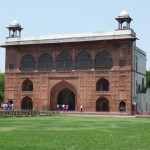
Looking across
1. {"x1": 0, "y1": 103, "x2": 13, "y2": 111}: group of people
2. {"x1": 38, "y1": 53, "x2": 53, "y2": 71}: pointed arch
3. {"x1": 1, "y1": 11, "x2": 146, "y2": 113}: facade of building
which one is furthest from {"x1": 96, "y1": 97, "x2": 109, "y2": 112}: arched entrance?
{"x1": 0, "y1": 103, "x2": 13, "y2": 111}: group of people

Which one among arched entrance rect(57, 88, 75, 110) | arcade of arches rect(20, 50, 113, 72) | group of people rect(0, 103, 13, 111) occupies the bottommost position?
group of people rect(0, 103, 13, 111)

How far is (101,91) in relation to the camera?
4538 cm

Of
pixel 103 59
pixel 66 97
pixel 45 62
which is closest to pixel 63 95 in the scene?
pixel 66 97

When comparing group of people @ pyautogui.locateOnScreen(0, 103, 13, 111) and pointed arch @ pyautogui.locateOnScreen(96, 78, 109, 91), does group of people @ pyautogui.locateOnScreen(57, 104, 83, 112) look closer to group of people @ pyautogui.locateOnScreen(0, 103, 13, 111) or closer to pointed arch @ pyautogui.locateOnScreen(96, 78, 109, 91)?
pointed arch @ pyautogui.locateOnScreen(96, 78, 109, 91)

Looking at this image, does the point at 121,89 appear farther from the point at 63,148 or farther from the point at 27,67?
the point at 63,148

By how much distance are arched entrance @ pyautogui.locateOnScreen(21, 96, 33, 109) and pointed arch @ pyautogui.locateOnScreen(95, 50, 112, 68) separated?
33.7 feet

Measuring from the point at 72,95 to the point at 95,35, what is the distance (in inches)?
342

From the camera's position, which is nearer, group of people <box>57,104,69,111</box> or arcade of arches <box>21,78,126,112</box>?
arcade of arches <box>21,78,126,112</box>

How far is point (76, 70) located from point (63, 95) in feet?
17.6

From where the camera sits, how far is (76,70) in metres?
46.7

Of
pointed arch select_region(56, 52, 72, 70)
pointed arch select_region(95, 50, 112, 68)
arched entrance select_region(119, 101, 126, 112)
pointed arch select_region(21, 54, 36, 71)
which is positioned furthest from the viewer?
pointed arch select_region(21, 54, 36, 71)

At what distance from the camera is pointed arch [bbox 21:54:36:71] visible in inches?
1935

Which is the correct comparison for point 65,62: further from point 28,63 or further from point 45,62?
point 28,63

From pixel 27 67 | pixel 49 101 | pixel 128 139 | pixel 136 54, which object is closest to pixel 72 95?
pixel 49 101
